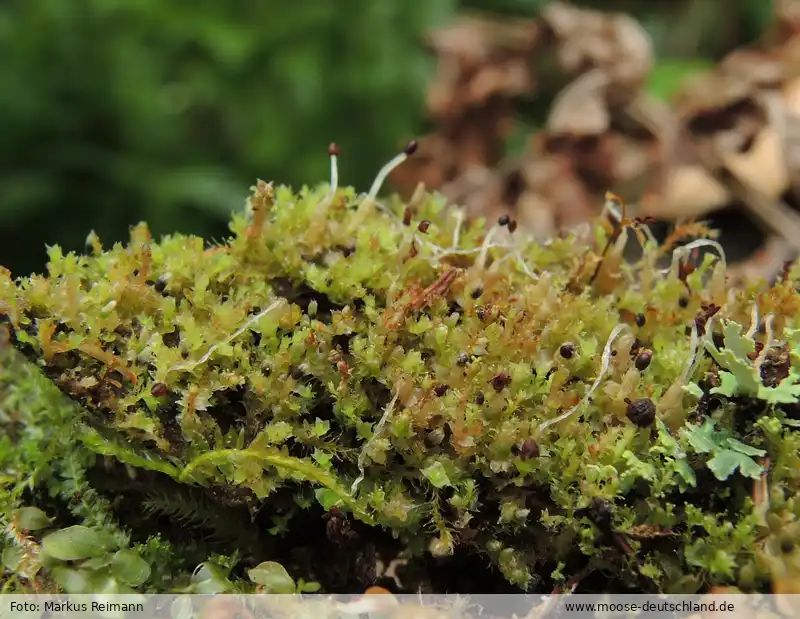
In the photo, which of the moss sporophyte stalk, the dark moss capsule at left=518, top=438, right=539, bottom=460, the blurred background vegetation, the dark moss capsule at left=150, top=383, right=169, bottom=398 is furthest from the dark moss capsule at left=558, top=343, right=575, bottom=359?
the blurred background vegetation

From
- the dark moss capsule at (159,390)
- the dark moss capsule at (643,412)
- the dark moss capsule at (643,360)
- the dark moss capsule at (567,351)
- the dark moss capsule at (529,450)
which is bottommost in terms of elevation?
the dark moss capsule at (529,450)

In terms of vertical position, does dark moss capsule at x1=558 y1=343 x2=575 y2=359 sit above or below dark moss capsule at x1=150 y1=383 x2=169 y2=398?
below

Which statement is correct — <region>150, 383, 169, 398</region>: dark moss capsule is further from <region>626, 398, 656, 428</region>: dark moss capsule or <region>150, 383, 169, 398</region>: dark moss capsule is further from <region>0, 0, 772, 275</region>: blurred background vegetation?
<region>0, 0, 772, 275</region>: blurred background vegetation

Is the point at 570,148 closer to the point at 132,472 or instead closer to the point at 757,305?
the point at 757,305

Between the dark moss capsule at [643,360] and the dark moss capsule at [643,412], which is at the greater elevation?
the dark moss capsule at [643,360]

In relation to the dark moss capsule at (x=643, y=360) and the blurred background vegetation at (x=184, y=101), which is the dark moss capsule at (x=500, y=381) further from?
the blurred background vegetation at (x=184, y=101)

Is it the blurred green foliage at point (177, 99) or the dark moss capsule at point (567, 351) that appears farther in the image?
the blurred green foliage at point (177, 99)

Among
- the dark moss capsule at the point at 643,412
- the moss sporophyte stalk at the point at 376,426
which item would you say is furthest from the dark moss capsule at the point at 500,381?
the dark moss capsule at the point at 643,412

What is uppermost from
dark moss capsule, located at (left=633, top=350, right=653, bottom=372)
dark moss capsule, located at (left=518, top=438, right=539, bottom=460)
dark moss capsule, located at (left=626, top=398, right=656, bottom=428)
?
dark moss capsule, located at (left=633, top=350, right=653, bottom=372)
